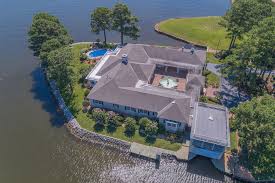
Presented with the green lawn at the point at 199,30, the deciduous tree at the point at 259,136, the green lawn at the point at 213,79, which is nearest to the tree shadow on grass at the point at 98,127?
the deciduous tree at the point at 259,136

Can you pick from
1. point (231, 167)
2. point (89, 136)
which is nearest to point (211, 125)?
point (231, 167)

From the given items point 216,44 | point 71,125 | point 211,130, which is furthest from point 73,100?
Answer: point 216,44

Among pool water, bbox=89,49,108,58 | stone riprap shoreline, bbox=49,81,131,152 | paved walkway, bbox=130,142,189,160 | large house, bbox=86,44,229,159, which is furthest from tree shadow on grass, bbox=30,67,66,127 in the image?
paved walkway, bbox=130,142,189,160

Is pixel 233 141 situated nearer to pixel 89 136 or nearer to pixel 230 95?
pixel 230 95

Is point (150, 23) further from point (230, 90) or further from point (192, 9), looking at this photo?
point (230, 90)

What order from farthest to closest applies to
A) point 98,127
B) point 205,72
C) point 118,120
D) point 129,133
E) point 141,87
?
1. point 205,72
2. point 141,87
3. point 118,120
4. point 98,127
5. point 129,133

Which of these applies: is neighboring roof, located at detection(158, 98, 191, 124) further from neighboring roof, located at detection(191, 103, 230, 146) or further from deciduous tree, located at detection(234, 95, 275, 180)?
deciduous tree, located at detection(234, 95, 275, 180)
